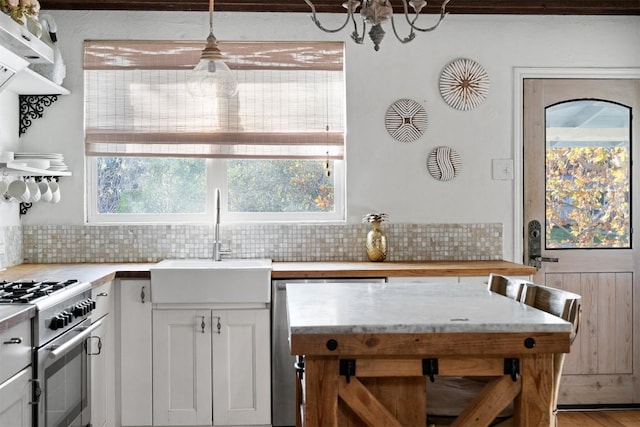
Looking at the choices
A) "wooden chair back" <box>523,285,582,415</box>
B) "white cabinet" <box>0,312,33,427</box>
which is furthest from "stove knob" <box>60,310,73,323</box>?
"wooden chair back" <box>523,285,582,415</box>

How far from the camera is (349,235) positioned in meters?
4.26

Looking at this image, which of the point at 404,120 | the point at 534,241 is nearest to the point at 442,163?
the point at 404,120

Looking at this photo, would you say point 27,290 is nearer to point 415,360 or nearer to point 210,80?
point 210,80

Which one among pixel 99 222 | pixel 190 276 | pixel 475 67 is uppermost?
pixel 475 67

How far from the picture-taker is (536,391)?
2.05 metres

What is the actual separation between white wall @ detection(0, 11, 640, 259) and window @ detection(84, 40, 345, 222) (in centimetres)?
11

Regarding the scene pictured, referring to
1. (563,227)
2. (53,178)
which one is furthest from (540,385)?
(53,178)

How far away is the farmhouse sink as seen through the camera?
357 cm

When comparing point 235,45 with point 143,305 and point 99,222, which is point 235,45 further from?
point 143,305

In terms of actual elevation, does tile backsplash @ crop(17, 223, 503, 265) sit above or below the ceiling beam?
below

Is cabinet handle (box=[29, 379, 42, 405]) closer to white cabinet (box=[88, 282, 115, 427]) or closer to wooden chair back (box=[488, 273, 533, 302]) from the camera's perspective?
white cabinet (box=[88, 282, 115, 427])

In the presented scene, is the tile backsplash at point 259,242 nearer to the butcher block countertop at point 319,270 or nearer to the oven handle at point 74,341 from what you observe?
the butcher block countertop at point 319,270

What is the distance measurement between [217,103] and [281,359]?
1.62 m

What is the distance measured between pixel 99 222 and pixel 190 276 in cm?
101
